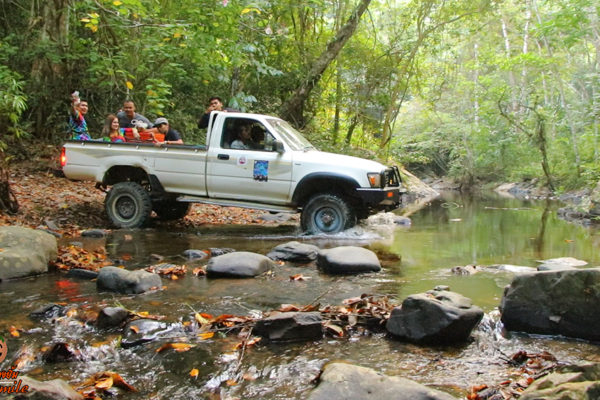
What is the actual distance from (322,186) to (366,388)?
5839 millimetres

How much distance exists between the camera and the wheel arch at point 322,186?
8.13 metres

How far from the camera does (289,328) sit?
3.65 metres

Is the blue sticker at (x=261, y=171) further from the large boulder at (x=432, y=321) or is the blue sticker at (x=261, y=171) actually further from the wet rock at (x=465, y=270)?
the large boulder at (x=432, y=321)

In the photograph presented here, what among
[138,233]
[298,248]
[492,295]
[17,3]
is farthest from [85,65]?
[492,295]

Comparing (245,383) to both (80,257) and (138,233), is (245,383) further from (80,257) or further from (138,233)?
(138,233)

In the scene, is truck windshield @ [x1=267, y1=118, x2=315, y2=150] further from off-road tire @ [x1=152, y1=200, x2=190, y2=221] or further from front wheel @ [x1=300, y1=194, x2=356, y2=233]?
off-road tire @ [x1=152, y1=200, x2=190, y2=221]

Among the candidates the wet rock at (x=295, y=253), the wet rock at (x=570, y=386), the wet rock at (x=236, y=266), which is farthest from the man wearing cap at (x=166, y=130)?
the wet rock at (x=570, y=386)

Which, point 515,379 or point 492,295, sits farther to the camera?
point 492,295

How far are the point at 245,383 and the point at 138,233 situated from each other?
19.0 feet

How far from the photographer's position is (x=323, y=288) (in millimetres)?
5121

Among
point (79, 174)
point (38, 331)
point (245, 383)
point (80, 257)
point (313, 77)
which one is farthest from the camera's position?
point (313, 77)

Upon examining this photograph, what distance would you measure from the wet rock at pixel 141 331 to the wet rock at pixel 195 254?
2.56 m

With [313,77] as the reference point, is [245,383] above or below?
below

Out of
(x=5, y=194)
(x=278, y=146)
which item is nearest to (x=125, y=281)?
(x=278, y=146)
